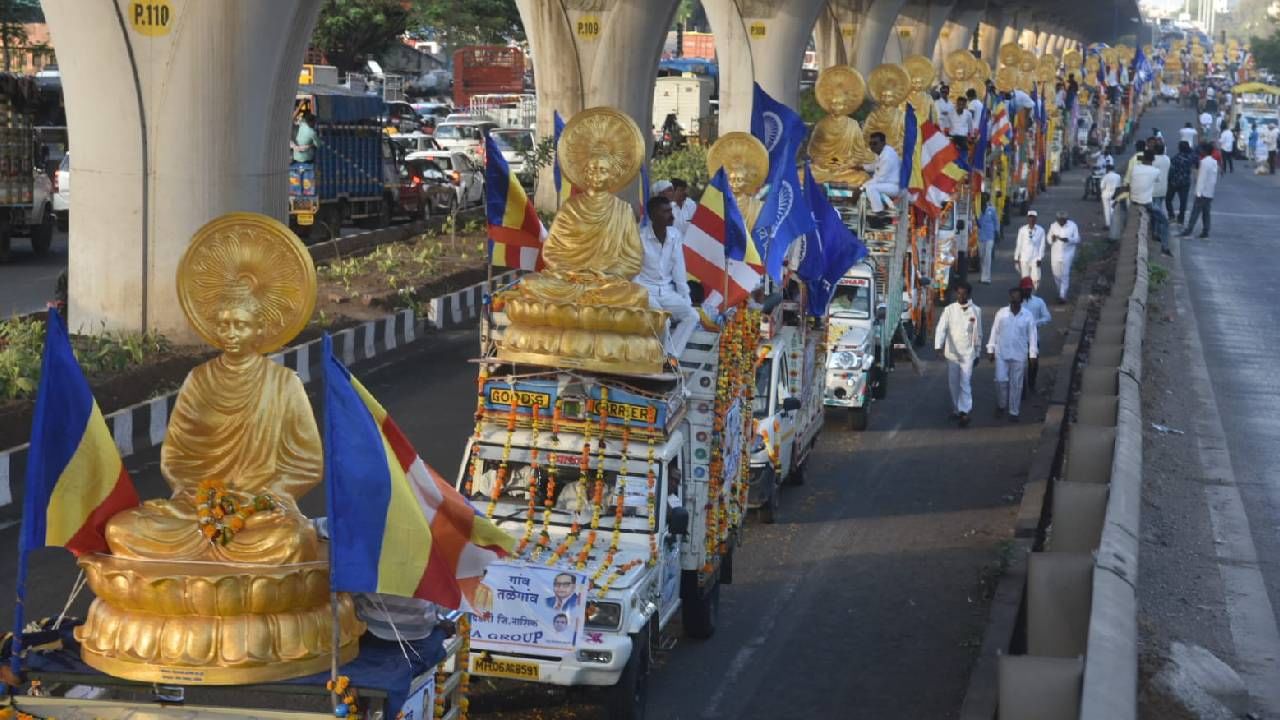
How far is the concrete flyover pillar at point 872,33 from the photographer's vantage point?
66450mm

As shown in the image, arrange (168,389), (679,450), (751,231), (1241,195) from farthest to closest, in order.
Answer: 1. (1241,195)
2. (168,389)
3. (751,231)
4. (679,450)

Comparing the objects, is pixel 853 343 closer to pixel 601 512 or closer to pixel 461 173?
pixel 601 512

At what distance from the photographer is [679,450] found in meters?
12.3

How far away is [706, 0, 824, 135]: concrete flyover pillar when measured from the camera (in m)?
49.1

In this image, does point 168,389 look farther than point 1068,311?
No

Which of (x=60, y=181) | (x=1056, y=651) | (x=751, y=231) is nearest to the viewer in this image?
(x=1056, y=651)

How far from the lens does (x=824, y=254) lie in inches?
770

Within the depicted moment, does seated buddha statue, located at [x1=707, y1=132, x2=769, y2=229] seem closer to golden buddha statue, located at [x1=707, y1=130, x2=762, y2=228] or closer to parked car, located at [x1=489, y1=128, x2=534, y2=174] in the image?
golden buddha statue, located at [x1=707, y1=130, x2=762, y2=228]

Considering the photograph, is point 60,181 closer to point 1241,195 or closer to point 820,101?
point 820,101

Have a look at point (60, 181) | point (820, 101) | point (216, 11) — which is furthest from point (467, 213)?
point (216, 11)

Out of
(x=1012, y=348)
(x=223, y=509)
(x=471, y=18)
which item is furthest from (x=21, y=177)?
(x=471, y=18)

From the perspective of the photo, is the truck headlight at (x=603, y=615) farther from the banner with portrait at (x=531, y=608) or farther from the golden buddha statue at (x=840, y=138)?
the golden buddha statue at (x=840, y=138)

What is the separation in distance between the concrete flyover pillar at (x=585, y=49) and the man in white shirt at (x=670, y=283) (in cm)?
2476

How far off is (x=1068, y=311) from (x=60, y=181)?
18493mm
